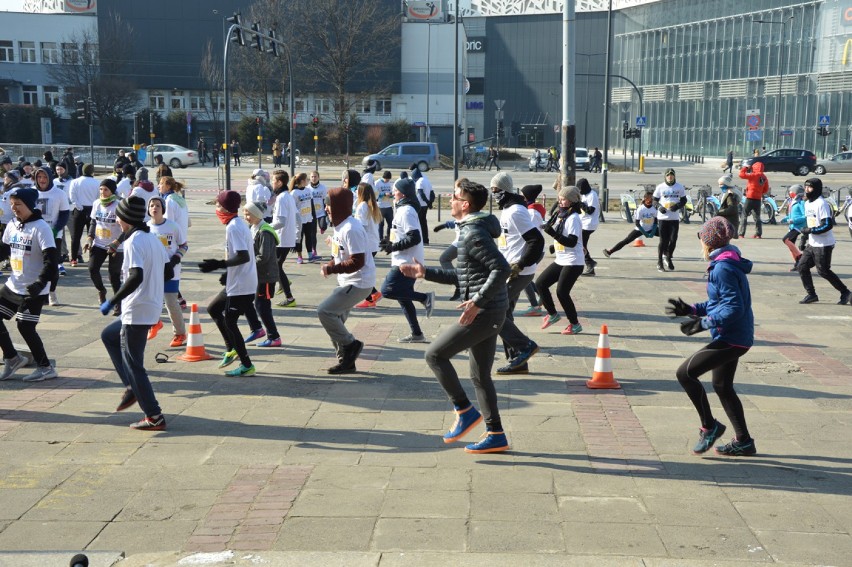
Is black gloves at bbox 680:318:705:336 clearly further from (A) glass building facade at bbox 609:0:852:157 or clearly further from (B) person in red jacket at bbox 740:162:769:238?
(A) glass building facade at bbox 609:0:852:157

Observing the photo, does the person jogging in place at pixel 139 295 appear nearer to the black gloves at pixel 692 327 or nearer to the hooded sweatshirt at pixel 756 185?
the black gloves at pixel 692 327

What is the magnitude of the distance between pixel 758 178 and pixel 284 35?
55.7 m

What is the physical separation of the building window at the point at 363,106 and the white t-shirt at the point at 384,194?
5998 centimetres

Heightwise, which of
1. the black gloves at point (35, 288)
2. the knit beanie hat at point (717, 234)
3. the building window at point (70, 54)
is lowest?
the black gloves at point (35, 288)

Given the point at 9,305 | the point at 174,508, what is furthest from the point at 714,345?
the point at 9,305

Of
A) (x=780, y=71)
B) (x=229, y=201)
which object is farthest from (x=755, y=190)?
(x=780, y=71)

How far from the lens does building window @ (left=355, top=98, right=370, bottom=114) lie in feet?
258

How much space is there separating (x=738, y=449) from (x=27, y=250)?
6.44 meters

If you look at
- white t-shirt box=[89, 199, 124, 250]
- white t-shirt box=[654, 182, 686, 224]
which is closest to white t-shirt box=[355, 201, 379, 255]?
white t-shirt box=[89, 199, 124, 250]

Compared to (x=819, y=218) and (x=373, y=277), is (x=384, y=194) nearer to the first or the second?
(x=819, y=218)

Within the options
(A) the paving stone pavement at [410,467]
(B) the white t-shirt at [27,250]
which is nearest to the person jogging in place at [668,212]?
(A) the paving stone pavement at [410,467]

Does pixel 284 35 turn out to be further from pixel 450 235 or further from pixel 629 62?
pixel 450 235

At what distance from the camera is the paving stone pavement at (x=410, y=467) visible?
17.0 feet

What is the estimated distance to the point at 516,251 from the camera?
9.43 meters
